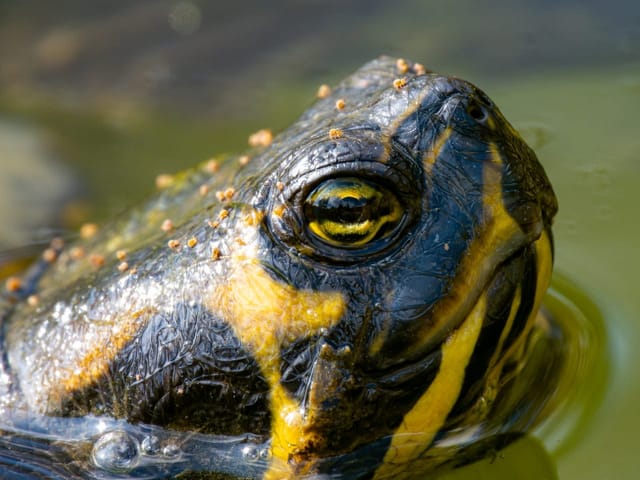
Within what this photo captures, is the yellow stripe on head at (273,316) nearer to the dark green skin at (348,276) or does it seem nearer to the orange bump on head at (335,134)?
the dark green skin at (348,276)

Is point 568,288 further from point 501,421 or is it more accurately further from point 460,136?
point 460,136

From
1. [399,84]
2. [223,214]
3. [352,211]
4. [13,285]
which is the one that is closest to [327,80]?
[13,285]

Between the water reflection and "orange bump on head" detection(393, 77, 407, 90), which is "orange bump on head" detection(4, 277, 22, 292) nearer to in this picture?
the water reflection

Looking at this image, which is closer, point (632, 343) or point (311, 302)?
point (311, 302)

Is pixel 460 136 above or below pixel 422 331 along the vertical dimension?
above

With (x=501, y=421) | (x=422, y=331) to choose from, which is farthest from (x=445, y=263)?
(x=501, y=421)

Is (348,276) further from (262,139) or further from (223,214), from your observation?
(262,139)

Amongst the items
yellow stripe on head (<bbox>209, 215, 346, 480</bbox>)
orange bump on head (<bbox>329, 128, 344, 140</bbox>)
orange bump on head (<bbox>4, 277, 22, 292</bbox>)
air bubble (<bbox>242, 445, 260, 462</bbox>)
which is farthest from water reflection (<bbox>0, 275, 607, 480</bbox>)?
orange bump on head (<bbox>329, 128, 344, 140</bbox>)
